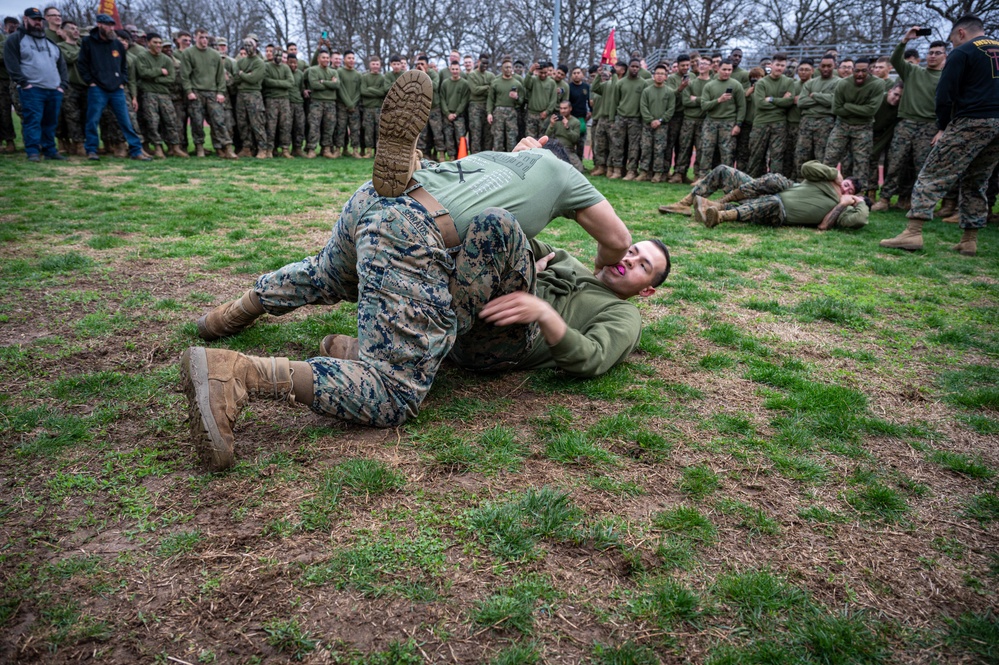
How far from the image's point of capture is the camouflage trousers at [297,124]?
15.1 meters

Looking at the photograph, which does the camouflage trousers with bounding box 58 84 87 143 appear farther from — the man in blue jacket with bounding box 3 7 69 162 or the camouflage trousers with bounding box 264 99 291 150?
the camouflage trousers with bounding box 264 99 291 150

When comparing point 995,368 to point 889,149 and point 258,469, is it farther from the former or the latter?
point 889,149

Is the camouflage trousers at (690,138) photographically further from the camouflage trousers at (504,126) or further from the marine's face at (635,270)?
the marine's face at (635,270)

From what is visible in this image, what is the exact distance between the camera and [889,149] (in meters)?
10.7

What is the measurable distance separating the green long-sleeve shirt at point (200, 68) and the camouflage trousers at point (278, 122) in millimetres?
1254

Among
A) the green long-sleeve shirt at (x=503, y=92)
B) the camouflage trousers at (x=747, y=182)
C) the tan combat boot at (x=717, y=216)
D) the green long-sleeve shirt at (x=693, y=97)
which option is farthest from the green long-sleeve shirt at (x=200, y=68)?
the tan combat boot at (x=717, y=216)

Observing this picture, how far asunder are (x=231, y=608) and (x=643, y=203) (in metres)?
9.36

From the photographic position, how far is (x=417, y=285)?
2.69 metres

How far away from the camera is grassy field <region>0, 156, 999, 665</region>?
1.82m

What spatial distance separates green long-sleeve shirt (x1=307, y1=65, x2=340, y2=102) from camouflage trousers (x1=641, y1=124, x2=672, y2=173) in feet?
25.3

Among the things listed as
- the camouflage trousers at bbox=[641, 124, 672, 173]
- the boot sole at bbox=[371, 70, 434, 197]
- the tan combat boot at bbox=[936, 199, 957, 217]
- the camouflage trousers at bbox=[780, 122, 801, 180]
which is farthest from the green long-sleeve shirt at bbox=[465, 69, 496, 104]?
the boot sole at bbox=[371, 70, 434, 197]

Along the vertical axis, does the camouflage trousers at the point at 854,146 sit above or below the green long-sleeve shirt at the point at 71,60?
below

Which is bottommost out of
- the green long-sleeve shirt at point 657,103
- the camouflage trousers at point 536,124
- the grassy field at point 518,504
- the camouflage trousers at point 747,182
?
the grassy field at point 518,504

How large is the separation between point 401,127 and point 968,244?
24.4 feet
